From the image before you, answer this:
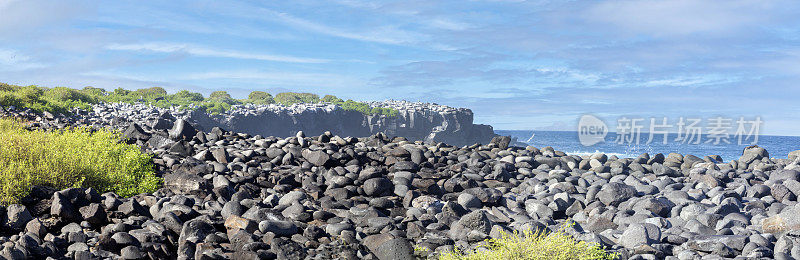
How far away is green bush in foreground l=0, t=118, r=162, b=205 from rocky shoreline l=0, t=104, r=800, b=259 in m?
0.41

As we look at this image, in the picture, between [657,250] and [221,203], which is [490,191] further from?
[221,203]

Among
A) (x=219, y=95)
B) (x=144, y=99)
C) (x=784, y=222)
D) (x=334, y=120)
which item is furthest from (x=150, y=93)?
(x=784, y=222)

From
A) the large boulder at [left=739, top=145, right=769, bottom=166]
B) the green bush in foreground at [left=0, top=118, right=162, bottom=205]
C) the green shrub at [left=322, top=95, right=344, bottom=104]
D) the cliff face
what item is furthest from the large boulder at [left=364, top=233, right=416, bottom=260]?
the green shrub at [left=322, top=95, right=344, bottom=104]

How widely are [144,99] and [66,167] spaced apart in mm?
36650

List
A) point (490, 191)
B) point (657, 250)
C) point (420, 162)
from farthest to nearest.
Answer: point (420, 162) < point (490, 191) < point (657, 250)

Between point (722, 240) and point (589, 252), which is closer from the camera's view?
point (589, 252)

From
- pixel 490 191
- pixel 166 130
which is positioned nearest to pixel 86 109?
pixel 166 130

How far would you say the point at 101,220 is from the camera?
761cm

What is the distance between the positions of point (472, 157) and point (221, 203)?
663cm

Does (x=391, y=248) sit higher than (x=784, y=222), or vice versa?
(x=784, y=222)

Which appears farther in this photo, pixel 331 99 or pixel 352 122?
pixel 331 99

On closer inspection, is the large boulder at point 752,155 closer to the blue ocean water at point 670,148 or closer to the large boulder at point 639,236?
the large boulder at point 639,236

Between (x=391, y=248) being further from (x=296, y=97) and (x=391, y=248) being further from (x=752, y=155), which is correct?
(x=296, y=97)

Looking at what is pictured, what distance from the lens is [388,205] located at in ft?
29.9
